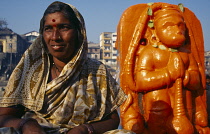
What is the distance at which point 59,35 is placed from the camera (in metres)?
1.56

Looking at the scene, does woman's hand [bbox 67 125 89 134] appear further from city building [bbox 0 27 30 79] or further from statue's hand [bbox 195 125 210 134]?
city building [bbox 0 27 30 79]

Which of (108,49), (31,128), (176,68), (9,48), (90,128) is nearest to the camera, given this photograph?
(31,128)

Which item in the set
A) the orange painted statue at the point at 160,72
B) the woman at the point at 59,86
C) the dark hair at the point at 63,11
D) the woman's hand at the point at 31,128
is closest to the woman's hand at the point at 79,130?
the woman at the point at 59,86

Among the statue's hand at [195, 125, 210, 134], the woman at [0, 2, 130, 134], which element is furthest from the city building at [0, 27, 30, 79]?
the woman at [0, 2, 130, 134]

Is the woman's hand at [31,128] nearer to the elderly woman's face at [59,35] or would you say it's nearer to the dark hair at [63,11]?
the elderly woman's face at [59,35]

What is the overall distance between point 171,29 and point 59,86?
214cm

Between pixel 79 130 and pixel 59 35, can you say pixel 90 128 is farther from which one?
pixel 59 35

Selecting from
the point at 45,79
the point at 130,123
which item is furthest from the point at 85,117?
the point at 130,123

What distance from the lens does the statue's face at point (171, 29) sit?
10.3 feet

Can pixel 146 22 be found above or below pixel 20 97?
above

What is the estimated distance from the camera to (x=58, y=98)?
1581 mm

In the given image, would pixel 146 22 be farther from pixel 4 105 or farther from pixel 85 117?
pixel 4 105

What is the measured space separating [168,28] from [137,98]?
1108 mm

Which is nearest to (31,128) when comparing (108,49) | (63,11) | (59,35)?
(59,35)
